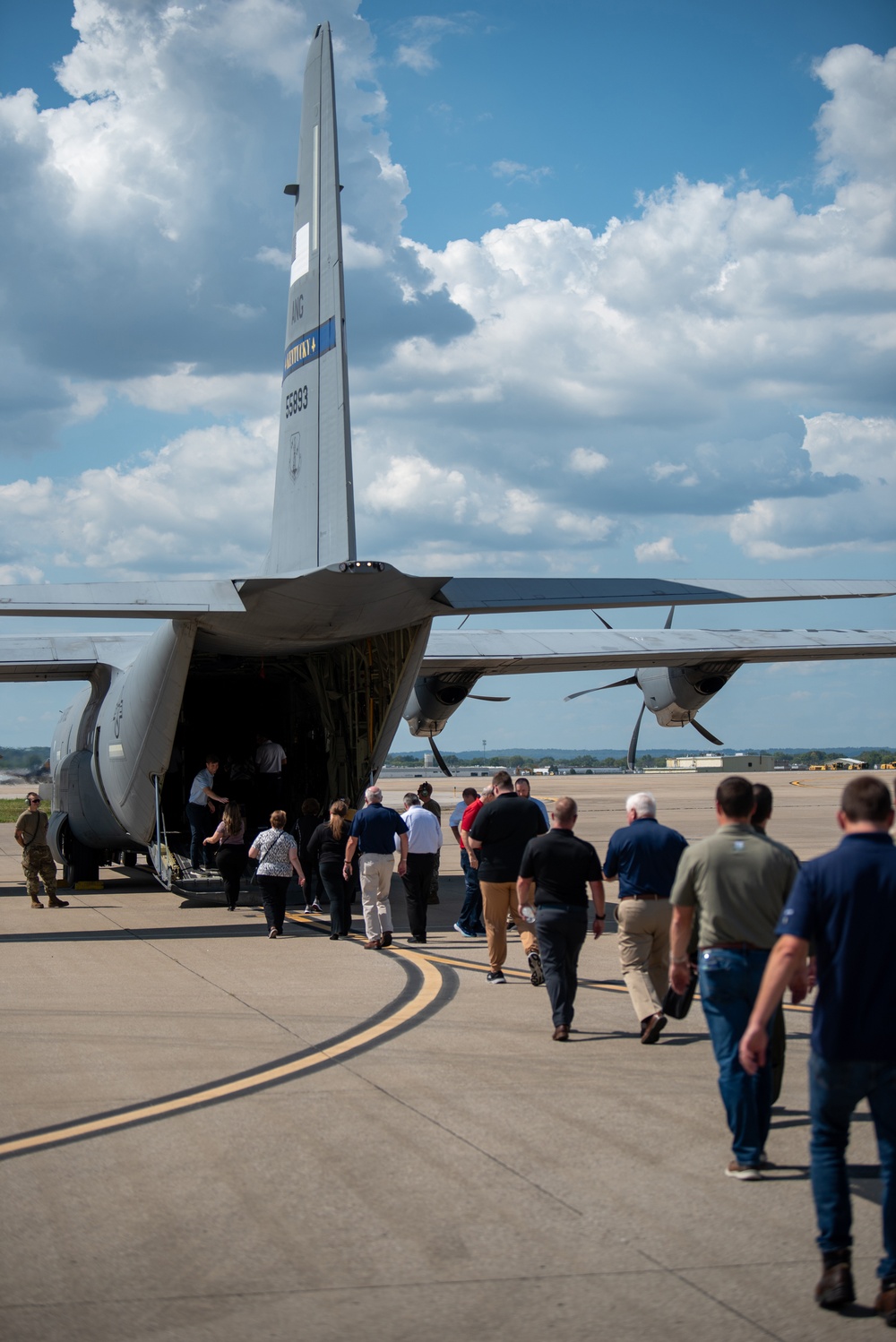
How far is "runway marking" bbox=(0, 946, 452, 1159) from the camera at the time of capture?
5.52 metres

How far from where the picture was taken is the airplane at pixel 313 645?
12.2m

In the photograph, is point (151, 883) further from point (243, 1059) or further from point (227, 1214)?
point (227, 1214)

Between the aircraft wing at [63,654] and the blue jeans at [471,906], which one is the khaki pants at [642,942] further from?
the aircraft wing at [63,654]

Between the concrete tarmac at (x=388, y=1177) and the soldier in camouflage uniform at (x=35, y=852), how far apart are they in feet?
19.6

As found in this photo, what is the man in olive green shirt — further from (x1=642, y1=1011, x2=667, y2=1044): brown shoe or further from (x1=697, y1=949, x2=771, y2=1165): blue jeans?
(x1=642, y1=1011, x2=667, y2=1044): brown shoe

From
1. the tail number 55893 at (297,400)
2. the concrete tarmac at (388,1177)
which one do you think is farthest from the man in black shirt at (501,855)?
the tail number 55893 at (297,400)

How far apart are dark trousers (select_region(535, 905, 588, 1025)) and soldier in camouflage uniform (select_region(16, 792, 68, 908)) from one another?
9253 mm

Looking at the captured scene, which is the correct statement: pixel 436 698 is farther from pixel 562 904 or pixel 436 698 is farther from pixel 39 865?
pixel 562 904

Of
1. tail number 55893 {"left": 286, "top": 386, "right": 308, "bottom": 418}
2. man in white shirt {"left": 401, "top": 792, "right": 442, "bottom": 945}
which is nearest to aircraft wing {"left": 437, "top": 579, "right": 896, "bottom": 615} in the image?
man in white shirt {"left": 401, "top": 792, "right": 442, "bottom": 945}

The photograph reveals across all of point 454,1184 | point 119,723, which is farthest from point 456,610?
point 454,1184

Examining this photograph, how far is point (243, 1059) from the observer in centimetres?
702

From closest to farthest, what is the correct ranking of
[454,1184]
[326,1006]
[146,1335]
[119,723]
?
[146,1335], [454,1184], [326,1006], [119,723]

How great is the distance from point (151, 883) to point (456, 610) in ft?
32.2

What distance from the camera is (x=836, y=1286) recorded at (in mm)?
3695
